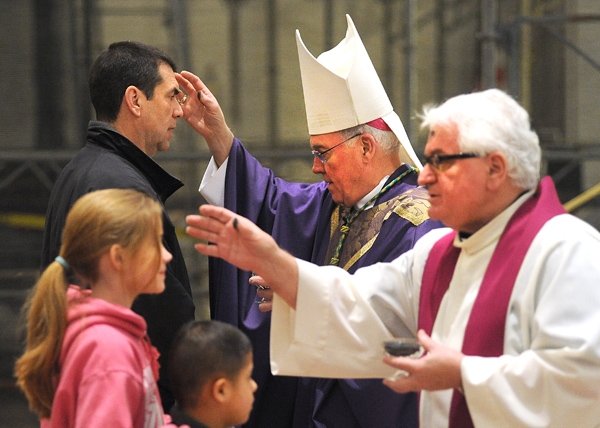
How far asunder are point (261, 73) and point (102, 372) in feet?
17.7

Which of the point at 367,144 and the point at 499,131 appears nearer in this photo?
the point at 499,131

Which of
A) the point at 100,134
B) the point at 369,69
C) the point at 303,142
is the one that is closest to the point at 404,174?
the point at 369,69

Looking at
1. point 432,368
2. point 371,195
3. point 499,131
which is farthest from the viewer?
point 371,195

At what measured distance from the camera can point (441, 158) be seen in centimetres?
231

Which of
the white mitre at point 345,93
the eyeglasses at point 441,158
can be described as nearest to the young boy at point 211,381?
the eyeglasses at point 441,158

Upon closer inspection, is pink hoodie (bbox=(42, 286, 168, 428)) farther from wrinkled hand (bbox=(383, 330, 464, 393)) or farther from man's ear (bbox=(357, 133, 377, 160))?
man's ear (bbox=(357, 133, 377, 160))

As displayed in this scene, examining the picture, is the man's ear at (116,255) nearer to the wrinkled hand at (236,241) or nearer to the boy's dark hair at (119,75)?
the wrinkled hand at (236,241)

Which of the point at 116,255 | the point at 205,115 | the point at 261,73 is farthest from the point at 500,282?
the point at 261,73

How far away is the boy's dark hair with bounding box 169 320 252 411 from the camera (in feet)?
6.66

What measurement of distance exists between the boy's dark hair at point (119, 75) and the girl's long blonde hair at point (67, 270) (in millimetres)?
1025

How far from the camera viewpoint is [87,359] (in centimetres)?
194

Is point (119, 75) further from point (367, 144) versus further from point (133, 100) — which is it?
point (367, 144)

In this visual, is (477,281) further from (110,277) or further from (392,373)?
(110,277)

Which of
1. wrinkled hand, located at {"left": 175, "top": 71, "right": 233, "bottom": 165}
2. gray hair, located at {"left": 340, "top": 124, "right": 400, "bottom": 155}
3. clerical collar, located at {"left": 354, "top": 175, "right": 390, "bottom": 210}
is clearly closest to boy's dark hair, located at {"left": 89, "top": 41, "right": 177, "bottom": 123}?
wrinkled hand, located at {"left": 175, "top": 71, "right": 233, "bottom": 165}
